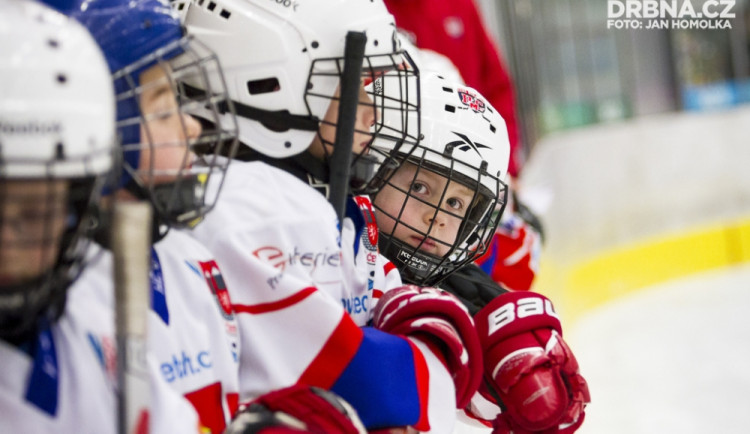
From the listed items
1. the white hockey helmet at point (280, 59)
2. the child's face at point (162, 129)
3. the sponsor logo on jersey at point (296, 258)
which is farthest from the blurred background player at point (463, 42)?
the child's face at point (162, 129)

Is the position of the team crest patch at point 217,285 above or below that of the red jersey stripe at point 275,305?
above

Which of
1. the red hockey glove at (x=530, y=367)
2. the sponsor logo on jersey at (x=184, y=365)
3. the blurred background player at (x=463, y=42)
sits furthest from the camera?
the blurred background player at (x=463, y=42)

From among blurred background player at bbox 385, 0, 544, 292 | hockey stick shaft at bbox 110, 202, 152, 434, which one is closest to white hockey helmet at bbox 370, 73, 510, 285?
hockey stick shaft at bbox 110, 202, 152, 434

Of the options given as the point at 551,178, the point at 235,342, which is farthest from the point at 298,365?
the point at 551,178

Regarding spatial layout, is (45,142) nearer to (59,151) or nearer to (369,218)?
(59,151)

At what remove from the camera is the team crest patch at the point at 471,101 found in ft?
5.20

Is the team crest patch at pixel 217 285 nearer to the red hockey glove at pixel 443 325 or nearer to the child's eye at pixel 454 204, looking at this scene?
the red hockey glove at pixel 443 325

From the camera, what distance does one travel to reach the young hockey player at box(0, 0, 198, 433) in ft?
2.63

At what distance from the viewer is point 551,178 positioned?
407 centimetres

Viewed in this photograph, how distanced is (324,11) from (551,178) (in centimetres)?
273

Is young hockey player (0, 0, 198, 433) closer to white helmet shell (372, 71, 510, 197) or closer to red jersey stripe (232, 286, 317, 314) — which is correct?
red jersey stripe (232, 286, 317, 314)

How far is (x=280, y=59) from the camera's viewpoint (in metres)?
1.42

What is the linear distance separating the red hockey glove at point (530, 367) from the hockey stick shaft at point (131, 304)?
683 millimetres

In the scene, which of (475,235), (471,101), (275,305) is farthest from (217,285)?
(471,101)
